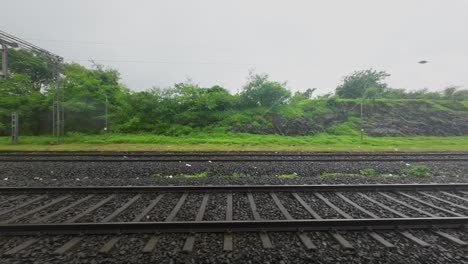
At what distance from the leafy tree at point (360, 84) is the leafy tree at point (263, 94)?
1364cm

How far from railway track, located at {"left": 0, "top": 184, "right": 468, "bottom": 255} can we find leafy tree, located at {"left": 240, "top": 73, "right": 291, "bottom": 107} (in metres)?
17.7

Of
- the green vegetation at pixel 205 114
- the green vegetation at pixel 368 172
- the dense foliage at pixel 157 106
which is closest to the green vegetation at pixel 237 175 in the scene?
the green vegetation at pixel 368 172

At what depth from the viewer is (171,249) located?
2744mm

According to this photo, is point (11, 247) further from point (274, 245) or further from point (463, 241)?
point (463, 241)

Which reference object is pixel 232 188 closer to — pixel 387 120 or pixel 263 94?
pixel 263 94

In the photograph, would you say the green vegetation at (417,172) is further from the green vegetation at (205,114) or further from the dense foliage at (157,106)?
the dense foliage at (157,106)

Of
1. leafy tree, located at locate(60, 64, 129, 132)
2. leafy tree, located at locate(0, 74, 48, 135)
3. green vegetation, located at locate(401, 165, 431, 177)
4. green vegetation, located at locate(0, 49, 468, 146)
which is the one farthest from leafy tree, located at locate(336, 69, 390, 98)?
leafy tree, located at locate(0, 74, 48, 135)

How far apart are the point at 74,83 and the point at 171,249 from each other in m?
23.6

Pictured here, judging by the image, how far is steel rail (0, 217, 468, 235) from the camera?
3.16m

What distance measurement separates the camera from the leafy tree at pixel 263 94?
22.0 metres

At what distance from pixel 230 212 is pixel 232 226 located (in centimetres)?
61

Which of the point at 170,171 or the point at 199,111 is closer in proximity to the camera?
the point at 170,171

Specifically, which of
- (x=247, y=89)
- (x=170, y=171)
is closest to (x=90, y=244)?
(x=170, y=171)

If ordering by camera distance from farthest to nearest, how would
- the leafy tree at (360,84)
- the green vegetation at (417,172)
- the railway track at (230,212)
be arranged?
1. the leafy tree at (360,84)
2. the green vegetation at (417,172)
3. the railway track at (230,212)
